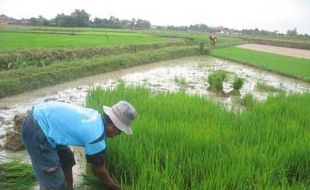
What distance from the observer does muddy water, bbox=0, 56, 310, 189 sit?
6.66 meters

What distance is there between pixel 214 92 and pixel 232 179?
662cm

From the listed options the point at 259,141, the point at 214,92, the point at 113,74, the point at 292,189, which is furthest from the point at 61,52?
the point at 292,189

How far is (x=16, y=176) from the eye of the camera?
10.7 feet

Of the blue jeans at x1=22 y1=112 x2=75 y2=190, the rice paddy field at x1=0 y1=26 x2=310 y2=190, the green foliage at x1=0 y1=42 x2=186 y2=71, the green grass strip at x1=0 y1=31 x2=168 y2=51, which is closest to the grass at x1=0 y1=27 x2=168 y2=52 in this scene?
the green grass strip at x1=0 y1=31 x2=168 y2=51

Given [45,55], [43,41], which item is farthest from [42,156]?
[43,41]

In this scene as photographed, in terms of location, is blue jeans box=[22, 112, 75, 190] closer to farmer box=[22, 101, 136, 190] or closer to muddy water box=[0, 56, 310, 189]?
farmer box=[22, 101, 136, 190]

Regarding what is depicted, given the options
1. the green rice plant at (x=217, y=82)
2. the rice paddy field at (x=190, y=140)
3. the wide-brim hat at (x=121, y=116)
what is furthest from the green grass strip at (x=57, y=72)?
the wide-brim hat at (x=121, y=116)

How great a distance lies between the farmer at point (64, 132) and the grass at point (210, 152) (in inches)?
19.1

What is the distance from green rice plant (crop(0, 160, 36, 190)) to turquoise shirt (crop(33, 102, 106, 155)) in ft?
3.14

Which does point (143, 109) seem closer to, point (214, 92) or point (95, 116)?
point (95, 116)

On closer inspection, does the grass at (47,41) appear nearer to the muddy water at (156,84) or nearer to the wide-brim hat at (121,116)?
the muddy water at (156,84)

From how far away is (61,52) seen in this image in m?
11.6

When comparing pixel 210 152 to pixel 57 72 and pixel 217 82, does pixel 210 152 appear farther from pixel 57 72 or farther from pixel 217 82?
pixel 57 72

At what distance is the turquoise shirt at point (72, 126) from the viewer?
7.66 ft
